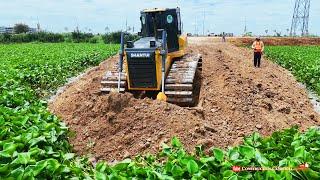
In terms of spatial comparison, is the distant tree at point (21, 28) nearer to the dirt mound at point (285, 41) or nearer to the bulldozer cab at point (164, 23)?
the dirt mound at point (285, 41)

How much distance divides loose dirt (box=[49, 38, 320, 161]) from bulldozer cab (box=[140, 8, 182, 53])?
1.56 m

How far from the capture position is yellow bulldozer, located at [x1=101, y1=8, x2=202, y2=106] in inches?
403

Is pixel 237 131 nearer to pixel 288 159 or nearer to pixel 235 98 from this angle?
pixel 235 98

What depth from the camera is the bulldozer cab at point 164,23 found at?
11.6 meters

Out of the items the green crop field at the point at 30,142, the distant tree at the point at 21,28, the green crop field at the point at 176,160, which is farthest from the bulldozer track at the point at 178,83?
the distant tree at the point at 21,28

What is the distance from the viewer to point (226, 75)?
42.2ft

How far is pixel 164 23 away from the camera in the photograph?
38.3 feet

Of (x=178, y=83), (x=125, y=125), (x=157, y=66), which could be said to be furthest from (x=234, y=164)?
(x=178, y=83)

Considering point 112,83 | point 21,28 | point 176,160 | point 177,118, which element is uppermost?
point 21,28

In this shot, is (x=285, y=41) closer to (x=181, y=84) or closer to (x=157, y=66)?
(x=181, y=84)

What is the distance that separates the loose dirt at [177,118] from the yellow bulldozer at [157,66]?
25.2 inches

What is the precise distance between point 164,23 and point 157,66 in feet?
6.11

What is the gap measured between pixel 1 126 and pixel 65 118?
348 centimetres

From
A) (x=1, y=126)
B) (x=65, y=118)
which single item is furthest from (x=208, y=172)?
(x=65, y=118)
